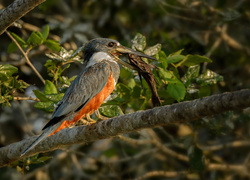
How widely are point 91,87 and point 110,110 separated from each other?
28cm

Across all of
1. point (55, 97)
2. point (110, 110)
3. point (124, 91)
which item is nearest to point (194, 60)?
point (124, 91)

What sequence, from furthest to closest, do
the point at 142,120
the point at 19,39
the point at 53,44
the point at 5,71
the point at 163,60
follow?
the point at 53,44 < the point at 19,39 < the point at 5,71 < the point at 163,60 < the point at 142,120

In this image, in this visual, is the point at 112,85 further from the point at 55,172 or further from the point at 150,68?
the point at 55,172

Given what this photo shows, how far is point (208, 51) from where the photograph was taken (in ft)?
19.1

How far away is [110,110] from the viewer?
364cm

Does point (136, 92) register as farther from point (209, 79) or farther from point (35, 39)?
point (35, 39)

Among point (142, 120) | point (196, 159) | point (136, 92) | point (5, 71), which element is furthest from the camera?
point (196, 159)

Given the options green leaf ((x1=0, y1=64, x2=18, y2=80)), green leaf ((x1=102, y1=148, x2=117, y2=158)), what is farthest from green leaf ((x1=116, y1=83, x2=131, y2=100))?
green leaf ((x1=102, y1=148, x2=117, y2=158))

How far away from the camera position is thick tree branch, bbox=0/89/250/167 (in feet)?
7.07

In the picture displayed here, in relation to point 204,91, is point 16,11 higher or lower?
higher

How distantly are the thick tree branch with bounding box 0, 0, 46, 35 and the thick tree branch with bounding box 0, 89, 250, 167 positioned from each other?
39.4 inches

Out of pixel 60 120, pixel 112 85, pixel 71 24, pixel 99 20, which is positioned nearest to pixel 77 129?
pixel 60 120

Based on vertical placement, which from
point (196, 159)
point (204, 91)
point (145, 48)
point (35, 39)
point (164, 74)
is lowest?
point (196, 159)

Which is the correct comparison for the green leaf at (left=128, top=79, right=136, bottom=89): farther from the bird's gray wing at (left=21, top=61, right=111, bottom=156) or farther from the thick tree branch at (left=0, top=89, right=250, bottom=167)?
the thick tree branch at (left=0, top=89, right=250, bottom=167)
